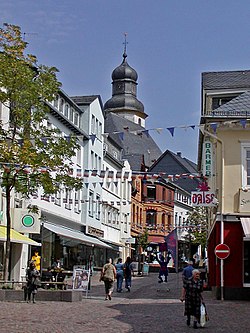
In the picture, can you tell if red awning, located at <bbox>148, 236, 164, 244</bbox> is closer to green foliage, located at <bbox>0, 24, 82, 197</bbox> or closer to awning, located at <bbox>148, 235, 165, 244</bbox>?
awning, located at <bbox>148, 235, 165, 244</bbox>

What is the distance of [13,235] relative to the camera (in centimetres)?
3491

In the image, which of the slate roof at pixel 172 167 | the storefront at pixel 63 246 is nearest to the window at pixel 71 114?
the storefront at pixel 63 246

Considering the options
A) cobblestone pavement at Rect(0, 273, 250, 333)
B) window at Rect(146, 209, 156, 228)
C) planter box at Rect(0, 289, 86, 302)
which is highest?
window at Rect(146, 209, 156, 228)

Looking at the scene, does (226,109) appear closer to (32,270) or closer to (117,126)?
(32,270)

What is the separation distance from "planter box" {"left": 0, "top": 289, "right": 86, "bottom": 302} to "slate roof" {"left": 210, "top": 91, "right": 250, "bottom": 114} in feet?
31.5

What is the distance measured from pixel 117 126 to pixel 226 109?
3186 inches

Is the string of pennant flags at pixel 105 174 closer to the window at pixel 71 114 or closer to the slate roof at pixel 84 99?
the window at pixel 71 114

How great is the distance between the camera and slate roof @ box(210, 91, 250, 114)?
28533 mm

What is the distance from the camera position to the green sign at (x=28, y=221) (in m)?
37.0

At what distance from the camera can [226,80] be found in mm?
35219

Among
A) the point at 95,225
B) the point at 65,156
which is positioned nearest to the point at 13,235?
the point at 65,156

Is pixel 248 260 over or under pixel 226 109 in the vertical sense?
under

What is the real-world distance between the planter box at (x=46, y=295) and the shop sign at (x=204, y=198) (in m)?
6.23

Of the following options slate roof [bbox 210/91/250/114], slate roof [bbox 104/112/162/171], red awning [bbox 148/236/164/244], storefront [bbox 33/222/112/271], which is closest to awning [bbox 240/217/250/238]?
slate roof [bbox 210/91/250/114]
